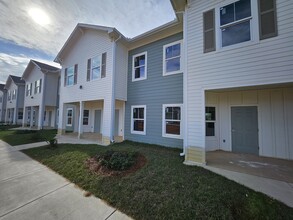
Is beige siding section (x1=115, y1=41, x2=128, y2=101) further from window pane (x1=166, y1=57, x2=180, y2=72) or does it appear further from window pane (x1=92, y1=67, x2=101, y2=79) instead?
window pane (x1=166, y1=57, x2=180, y2=72)

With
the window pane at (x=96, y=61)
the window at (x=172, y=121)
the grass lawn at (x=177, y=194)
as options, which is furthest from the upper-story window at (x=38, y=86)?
the window at (x=172, y=121)

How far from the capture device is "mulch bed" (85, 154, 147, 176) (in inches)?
172

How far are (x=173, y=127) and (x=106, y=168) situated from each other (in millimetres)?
4311

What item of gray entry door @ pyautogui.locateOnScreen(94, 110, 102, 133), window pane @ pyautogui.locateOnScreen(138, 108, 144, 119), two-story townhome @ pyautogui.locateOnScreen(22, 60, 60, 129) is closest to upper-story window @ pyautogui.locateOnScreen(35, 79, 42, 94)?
two-story townhome @ pyautogui.locateOnScreen(22, 60, 60, 129)

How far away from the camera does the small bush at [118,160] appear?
4.67 m

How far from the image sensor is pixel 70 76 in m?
12.2

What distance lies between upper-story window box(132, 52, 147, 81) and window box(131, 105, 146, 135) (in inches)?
81.5

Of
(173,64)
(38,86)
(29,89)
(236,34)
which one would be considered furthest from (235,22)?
(29,89)

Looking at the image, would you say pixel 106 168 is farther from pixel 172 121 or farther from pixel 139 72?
pixel 139 72

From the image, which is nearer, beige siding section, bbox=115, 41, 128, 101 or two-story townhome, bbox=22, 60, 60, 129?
beige siding section, bbox=115, 41, 128, 101

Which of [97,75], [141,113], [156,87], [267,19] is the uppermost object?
[267,19]

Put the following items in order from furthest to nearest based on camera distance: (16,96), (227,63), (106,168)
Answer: (16,96) → (227,63) → (106,168)

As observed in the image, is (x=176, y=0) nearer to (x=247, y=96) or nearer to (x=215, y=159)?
(x=247, y=96)

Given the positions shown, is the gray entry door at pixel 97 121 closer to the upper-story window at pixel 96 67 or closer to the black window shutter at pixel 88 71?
the black window shutter at pixel 88 71
